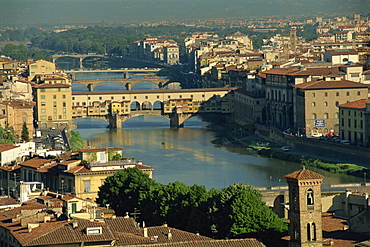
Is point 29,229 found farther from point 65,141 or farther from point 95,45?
point 95,45

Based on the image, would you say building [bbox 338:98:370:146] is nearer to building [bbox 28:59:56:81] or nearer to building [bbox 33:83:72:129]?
building [bbox 33:83:72:129]

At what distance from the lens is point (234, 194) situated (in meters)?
13.8

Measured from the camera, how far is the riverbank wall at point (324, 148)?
25.3 metres

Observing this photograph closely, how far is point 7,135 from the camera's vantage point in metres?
26.4

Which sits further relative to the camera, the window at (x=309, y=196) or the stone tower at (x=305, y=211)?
the window at (x=309, y=196)

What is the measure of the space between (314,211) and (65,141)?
16.9 metres

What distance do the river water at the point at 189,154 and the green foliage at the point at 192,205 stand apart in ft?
18.1

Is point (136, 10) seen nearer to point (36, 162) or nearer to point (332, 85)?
point (332, 85)

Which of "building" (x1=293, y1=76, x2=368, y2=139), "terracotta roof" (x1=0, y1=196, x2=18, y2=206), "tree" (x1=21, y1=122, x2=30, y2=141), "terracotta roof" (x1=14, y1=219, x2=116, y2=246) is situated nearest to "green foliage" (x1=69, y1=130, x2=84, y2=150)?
"tree" (x1=21, y1=122, x2=30, y2=141)

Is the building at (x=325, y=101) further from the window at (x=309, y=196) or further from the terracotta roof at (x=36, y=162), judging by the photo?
the window at (x=309, y=196)

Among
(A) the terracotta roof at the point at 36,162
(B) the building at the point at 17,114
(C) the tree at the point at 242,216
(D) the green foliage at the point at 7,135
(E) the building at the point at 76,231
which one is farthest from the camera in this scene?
(B) the building at the point at 17,114

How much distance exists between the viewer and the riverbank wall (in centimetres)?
2528

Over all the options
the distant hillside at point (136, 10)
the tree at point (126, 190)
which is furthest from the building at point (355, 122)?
the distant hillside at point (136, 10)

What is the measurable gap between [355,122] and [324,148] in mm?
1010
